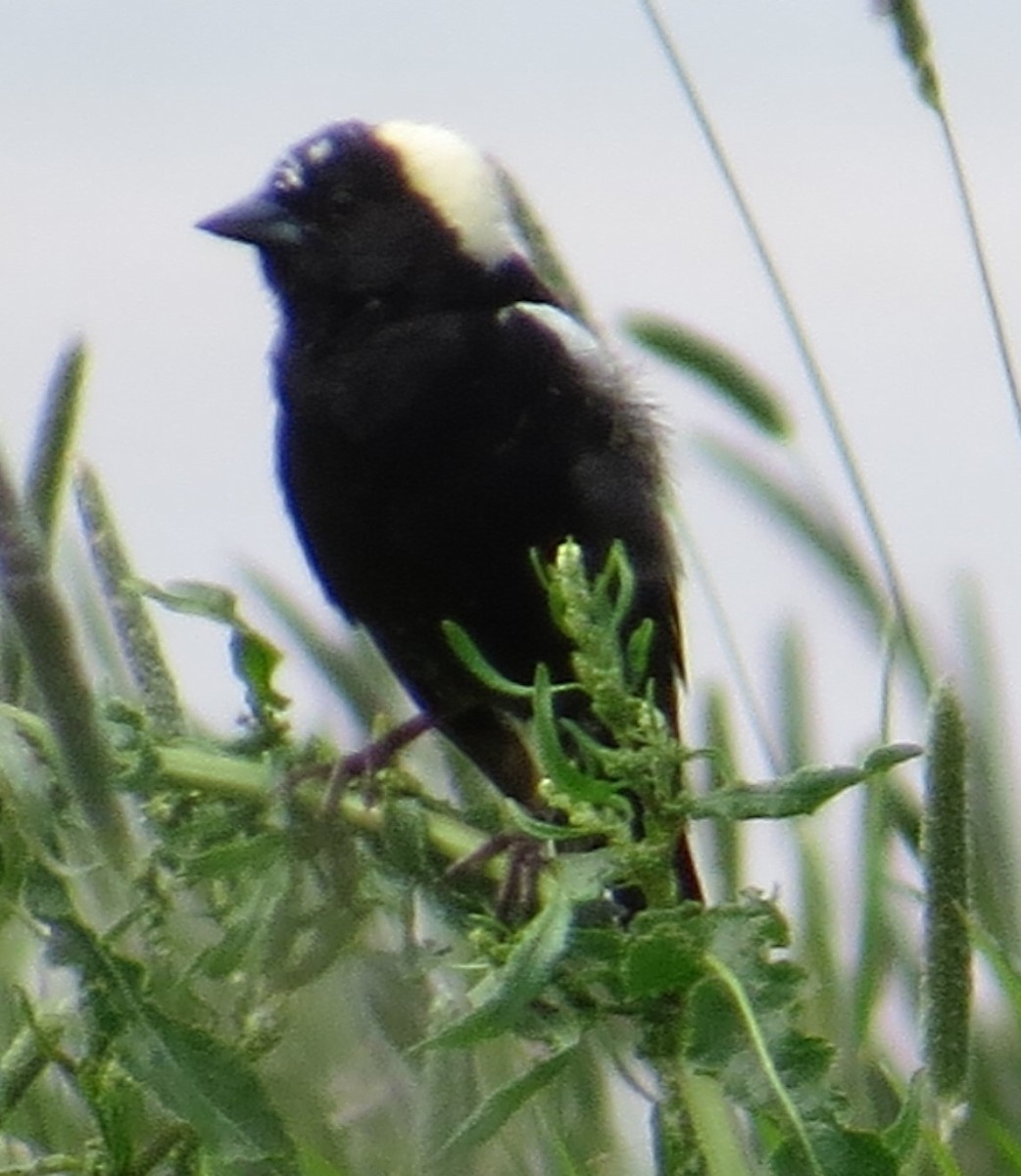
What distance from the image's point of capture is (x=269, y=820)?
1.88 feet

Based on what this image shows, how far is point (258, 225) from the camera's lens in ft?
4.69

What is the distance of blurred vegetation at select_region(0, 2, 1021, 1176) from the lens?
446 millimetres

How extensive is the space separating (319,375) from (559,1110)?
30.4 inches

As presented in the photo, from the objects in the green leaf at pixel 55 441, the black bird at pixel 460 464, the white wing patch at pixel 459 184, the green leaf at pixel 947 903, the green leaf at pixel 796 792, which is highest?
the green leaf at pixel 55 441

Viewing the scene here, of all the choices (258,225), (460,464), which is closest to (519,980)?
(460,464)

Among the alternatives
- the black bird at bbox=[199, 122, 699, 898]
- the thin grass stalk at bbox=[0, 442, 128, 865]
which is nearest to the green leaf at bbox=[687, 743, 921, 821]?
the thin grass stalk at bbox=[0, 442, 128, 865]

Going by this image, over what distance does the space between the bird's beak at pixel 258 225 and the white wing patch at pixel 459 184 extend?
95mm

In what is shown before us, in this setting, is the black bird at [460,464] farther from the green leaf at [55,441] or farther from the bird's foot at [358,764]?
the green leaf at [55,441]

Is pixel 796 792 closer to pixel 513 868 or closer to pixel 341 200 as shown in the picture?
pixel 513 868

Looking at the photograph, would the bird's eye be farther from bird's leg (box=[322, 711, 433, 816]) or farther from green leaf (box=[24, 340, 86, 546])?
green leaf (box=[24, 340, 86, 546])

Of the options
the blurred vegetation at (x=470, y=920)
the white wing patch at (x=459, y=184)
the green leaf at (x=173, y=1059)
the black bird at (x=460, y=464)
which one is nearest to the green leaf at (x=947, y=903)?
the blurred vegetation at (x=470, y=920)

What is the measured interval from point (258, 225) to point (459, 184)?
0.14 metres

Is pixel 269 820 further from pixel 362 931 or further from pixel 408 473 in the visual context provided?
pixel 408 473

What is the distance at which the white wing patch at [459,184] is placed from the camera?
1432 millimetres
